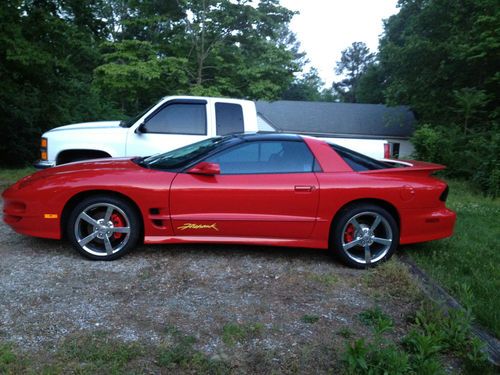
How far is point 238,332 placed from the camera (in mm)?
3188

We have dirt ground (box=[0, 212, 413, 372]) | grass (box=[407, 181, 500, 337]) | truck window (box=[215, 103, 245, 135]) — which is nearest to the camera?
dirt ground (box=[0, 212, 413, 372])

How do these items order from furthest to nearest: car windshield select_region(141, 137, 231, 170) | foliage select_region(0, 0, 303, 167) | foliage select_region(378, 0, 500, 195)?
foliage select_region(378, 0, 500, 195) < foliage select_region(0, 0, 303, 167) < car windshield select_region(141, 137, 231, 170)

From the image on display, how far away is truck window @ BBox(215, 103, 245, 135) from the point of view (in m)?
7.29

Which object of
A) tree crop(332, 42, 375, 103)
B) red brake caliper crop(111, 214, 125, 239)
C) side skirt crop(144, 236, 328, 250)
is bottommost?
side skirt crop(144, 236, 328, 250)

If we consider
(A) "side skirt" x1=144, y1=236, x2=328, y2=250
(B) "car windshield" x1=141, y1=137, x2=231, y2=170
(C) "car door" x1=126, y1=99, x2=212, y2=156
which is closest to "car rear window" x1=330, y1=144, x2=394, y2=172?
(A) "side skirt" x1=144, y1=236, x2=328, y2=250

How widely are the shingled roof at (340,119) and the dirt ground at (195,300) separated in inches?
1119

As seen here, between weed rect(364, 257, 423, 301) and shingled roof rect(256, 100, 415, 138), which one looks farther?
shingled roof rect(256, 100, 415, 138)

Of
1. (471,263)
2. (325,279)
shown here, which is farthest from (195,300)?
(471,263)

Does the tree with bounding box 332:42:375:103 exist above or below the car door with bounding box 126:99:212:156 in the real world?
above

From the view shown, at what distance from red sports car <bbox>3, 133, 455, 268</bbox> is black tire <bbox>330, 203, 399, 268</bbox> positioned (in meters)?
0.01

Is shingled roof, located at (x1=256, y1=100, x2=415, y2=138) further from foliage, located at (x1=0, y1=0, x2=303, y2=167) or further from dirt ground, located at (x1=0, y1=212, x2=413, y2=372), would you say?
dirt ground, located at (x1=0, y1=212, x2=413, y2=372)

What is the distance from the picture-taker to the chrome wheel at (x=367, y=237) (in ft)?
15.4

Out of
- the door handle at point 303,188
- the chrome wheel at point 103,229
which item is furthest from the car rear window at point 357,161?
the chrome wheel at point 103,229

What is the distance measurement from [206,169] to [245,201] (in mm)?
518
